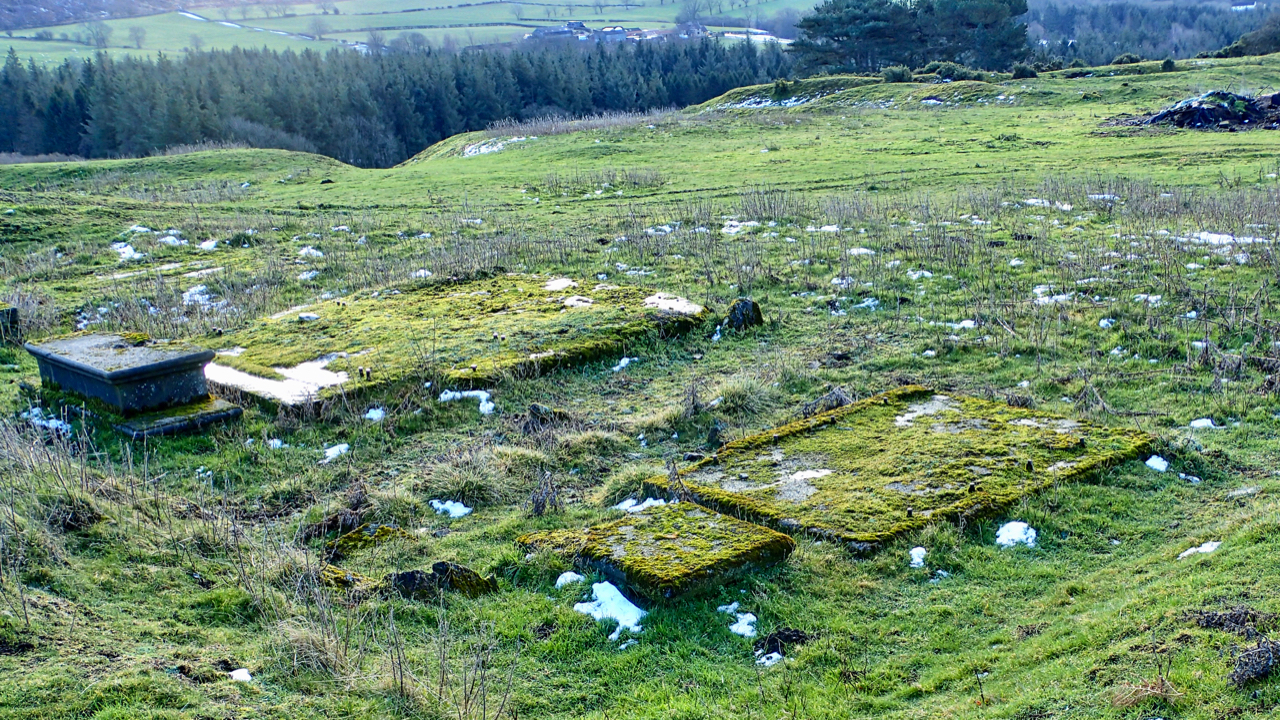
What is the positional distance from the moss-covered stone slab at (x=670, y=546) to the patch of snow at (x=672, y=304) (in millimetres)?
4787

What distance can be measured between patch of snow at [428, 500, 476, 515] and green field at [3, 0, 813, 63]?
111 m

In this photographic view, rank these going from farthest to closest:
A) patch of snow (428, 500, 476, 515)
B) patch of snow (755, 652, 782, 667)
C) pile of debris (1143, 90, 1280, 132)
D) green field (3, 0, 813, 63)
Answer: green field (3, 0, 813, 63), pile of debris (1143, 90, 1280, 132), patch of snow (428, 500, 476, 515), patch of snow (755, 652, 782, 667)

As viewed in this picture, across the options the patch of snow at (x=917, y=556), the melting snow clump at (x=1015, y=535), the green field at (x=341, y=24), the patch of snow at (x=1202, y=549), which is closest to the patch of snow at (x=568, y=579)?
the patch of snow at (x=917, y=556)

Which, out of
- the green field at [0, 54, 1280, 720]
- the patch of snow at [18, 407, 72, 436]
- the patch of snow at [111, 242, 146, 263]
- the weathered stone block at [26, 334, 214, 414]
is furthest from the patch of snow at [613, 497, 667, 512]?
the patch of snow at [111, 242, 146, 263]

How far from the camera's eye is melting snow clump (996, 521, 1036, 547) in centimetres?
524

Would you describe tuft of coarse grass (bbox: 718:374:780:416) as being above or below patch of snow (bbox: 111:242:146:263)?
below

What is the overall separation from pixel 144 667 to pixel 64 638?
1.62 feet

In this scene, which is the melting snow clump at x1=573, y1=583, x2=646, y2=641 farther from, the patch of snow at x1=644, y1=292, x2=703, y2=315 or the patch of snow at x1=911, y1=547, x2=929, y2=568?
the patch of snow at x1=644, y1=292, x2=703, y2=315

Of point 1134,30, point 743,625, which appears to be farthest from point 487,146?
point 1134,30

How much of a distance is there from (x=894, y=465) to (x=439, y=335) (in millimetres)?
5314

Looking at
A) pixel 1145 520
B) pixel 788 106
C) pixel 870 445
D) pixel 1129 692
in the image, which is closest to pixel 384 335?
pixel 870 445

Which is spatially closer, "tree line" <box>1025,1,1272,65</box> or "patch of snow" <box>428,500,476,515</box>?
"patch of snow" <box>428,500,476,515</box>

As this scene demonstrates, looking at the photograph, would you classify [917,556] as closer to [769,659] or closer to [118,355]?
[769,659]

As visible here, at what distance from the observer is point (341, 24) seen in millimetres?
147625
